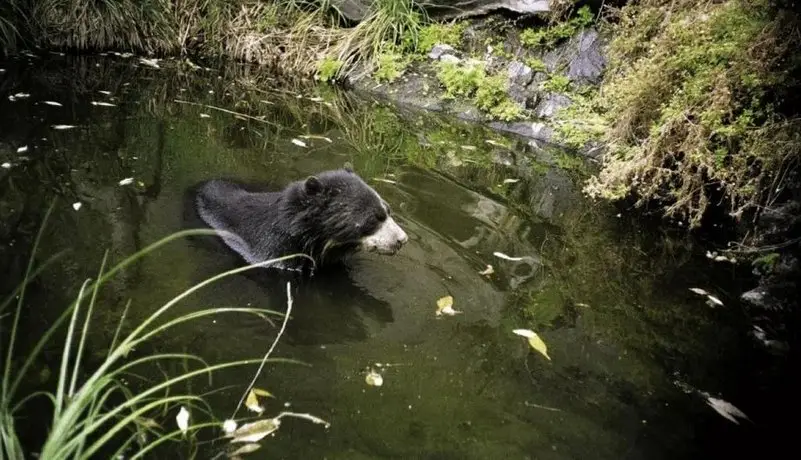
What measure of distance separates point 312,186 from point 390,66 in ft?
21.6

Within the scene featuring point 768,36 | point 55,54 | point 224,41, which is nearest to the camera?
point 768,36

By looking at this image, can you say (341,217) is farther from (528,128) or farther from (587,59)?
(587,59)

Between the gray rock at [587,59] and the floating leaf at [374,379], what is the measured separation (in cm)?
743

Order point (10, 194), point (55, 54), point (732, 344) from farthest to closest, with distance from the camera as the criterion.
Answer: point (55, 54), point (10, 194), point (732, 344)

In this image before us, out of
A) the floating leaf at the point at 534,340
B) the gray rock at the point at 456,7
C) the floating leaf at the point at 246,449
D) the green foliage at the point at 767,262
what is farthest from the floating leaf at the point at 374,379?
the gray rock at the point at 456,7

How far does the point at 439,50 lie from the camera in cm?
1050

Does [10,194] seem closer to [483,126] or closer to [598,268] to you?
[598,268]

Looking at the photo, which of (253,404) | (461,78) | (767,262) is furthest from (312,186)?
(461,78)

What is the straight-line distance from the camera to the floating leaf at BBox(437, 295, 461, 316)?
3.94 meters

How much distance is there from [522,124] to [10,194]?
6.78 metres

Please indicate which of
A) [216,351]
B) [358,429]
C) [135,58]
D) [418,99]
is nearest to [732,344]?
[358,429]

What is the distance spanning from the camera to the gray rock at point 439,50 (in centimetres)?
1046

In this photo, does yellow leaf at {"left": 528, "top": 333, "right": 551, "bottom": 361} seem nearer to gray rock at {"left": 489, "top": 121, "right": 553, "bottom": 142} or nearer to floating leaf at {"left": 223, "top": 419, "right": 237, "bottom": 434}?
floating leaf at {"left": 223, "top": 419, "right": 237, "bottom": 434}

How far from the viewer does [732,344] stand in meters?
4.06
